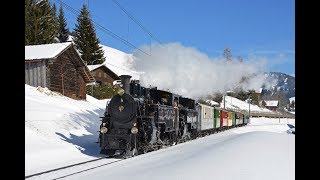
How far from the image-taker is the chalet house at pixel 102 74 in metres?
58.7

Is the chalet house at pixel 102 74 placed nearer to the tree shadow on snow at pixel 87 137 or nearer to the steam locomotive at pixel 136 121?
the tree shadow on snow at pixel 87 137

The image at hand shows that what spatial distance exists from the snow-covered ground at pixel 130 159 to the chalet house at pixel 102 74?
78.3 feet

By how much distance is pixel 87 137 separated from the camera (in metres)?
24.8

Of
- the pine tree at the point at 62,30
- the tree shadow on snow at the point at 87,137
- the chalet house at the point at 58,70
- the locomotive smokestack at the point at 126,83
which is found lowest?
the tree shadow on snow at the point at 87,137

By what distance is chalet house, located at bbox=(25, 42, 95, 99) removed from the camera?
116 feet

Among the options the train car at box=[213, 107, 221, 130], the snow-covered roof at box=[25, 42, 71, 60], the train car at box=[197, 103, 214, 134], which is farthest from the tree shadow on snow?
the train car at box=[213, 107, 221, 130]

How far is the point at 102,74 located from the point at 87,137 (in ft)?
121

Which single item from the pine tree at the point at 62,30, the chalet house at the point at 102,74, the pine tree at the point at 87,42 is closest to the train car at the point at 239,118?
the chalet house at the point at 102,74

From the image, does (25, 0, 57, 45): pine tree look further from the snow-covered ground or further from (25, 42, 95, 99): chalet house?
the snow-covered ground

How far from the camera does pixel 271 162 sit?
41.4ft

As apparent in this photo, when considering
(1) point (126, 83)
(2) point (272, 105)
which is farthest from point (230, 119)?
(2) point (272, 105)

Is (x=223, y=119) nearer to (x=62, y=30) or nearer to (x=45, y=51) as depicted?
(x=45, y=51)

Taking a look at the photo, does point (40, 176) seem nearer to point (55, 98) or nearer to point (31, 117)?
point (31, 117)
